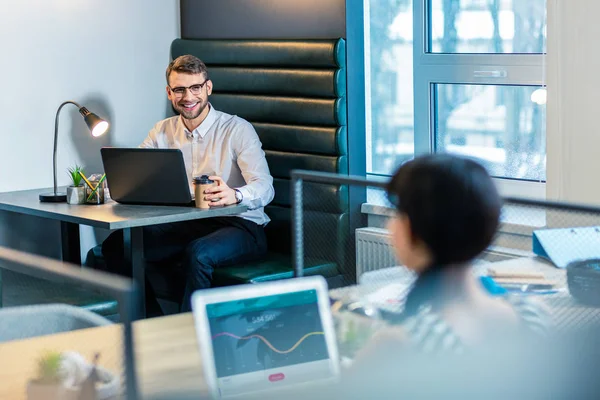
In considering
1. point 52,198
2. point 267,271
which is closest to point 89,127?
point 52,198

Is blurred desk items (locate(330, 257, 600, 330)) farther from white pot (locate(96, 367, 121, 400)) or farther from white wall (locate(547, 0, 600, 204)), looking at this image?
white wall (locate(547, 0, 600, 204))

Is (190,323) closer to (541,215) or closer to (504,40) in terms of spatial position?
(541,215)

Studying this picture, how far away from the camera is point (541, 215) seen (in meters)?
4.05

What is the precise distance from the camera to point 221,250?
421cm

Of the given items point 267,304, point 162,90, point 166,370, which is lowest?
point 166,370

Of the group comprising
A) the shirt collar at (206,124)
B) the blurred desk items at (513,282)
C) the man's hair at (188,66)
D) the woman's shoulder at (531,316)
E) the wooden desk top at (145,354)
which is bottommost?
the wooden desk top at (145,354)

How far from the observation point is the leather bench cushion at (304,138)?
4.47 meters

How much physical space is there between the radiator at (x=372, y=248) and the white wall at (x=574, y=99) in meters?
0.89

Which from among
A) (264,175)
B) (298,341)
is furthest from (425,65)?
(298,341)

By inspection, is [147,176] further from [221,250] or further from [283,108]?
[283,108]

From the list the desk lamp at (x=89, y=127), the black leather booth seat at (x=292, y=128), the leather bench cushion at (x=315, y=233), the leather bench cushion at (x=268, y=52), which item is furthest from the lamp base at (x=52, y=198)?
the leather bench cushion at (x=268, y=52)

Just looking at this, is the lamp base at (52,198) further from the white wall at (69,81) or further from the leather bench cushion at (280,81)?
the leather bench cushion at (280,81)

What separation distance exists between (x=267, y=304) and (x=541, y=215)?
240 centimetres

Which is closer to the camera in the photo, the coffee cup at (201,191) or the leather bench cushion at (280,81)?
the coffee cup at (201,191)
